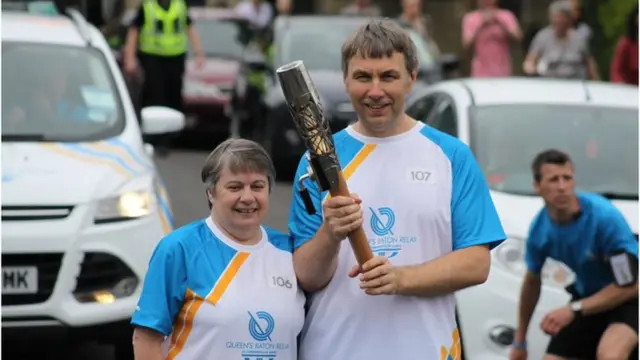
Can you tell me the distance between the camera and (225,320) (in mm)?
4008

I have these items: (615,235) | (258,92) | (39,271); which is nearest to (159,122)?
(39,271)

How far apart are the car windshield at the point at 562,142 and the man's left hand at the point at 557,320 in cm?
119

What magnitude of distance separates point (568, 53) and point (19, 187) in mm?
8216

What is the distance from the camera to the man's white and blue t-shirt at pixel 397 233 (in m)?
4.03

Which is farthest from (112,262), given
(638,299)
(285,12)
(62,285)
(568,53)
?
(285,12)

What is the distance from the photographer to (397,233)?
402 cm

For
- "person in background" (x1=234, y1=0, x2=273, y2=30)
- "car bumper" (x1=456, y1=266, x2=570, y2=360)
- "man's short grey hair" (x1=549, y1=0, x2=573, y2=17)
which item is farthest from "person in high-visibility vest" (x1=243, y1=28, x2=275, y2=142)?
"car bumper" (x1=456, y1=266, x2=570, y2=360)

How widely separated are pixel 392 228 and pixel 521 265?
3.15 m

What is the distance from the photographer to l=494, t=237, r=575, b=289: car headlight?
6.95 meters

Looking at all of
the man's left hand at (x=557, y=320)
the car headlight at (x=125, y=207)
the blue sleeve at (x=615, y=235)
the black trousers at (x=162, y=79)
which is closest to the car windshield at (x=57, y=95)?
Answer: the car headlight at (x=125, y=207)

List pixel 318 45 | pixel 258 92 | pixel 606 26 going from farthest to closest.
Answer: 1. pixel 606 26
2. pixel 258 92
3. pixel 318 45

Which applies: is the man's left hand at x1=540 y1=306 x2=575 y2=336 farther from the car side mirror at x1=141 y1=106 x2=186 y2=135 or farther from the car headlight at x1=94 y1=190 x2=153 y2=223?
the car side mirror at x1=141 y1=106 x2=186 y2=135

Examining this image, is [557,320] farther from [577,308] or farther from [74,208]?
[74,208]

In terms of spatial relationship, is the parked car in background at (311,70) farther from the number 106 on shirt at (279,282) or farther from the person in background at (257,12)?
the number 106 on shirt at (279,282)
